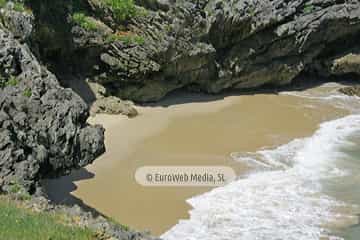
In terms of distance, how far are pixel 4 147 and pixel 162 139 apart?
1131cm

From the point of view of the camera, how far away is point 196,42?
29.6 m

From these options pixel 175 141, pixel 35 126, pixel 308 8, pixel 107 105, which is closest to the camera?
pixel 35 126

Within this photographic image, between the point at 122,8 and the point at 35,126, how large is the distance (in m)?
13.9

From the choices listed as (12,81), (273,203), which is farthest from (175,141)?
(12,81)

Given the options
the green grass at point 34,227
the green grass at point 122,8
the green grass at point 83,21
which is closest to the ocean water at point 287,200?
the green grass at point 34,227

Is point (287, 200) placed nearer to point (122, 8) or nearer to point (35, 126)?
point (35, 126)

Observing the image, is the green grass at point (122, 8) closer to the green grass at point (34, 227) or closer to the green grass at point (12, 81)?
the green grass at point (12, 81)

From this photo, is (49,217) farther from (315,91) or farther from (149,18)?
(315,91)

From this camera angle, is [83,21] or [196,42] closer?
[83,21]

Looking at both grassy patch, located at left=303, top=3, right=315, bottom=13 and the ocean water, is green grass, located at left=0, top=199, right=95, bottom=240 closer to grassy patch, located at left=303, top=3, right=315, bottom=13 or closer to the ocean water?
the ocean water

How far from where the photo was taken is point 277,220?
17391mm

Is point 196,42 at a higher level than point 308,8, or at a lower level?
lower

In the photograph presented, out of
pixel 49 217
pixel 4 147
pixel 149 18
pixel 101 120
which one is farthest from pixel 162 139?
pixel 49 217

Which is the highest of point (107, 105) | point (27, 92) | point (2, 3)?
point (2, 3)
